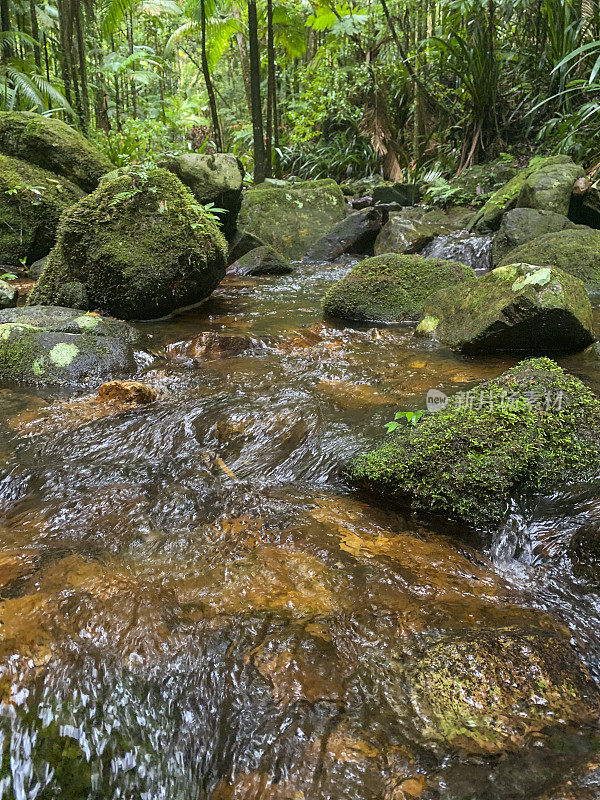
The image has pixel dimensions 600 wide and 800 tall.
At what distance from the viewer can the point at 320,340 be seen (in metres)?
5.08

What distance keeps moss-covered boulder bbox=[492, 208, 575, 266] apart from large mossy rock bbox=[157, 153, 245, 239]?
402cm

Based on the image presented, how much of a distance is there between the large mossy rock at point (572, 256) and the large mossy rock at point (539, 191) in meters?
1.71

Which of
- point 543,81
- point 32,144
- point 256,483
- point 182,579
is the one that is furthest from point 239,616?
point 543,81

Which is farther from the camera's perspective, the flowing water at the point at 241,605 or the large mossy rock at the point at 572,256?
the large mossy rock at the point at 572,256

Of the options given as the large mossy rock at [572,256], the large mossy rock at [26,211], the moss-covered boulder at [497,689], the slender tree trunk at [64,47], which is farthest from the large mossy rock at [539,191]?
the slender tree trunk at [64,47]

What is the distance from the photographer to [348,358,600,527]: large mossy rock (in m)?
2.46

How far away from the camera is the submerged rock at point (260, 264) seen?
8375mm

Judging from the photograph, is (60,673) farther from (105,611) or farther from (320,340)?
(320,340)

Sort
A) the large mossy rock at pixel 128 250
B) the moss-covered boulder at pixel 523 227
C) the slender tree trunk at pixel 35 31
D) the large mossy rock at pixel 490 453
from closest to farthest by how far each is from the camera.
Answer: the large mossy rock at pixel 490 453
the large mossy rock at pixel 128 250
the moss-covered boulder at pixel 523 227
the slender tree trunk at pixel 35 31

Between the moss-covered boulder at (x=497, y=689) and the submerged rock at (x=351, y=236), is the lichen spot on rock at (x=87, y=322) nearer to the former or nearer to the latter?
the moss-covered boulder at (x=497, y=689)

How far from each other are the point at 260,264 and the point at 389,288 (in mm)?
3148

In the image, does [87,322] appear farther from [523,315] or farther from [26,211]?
[26,211]

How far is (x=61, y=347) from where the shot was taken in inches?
171

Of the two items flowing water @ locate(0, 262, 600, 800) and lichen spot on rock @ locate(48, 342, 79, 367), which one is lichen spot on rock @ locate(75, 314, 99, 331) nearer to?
lichen spot on rock @ locate(48, 342, 79, 367)
